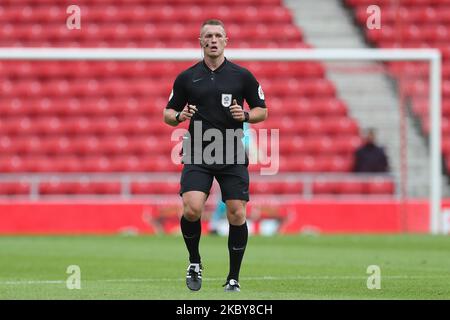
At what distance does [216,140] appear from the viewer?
902 cm

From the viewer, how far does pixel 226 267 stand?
12023 millimetres

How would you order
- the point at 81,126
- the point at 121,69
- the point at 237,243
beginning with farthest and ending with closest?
the point at 121,69
the point at 81,126
the point at 237,243

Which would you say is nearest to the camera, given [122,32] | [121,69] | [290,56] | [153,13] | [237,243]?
[237,243]

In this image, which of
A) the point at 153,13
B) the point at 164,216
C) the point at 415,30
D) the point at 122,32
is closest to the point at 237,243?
the point at 164,216

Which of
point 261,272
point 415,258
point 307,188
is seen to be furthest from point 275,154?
point 261,272

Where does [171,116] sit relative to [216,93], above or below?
below

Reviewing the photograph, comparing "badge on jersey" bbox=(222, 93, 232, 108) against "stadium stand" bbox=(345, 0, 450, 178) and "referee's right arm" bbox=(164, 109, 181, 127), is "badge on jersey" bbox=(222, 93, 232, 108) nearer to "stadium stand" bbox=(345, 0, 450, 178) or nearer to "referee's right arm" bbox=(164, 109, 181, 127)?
"referee's right arm" bbox=(164, 109, 181, 127)

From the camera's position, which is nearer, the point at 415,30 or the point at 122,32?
the point at 122,32

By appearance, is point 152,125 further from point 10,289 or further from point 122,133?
point 10,289

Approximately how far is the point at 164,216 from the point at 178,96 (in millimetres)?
11266

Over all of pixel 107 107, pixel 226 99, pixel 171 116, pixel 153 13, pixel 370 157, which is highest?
pixel 153 13

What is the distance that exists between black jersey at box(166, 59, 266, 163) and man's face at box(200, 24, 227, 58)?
0.18m

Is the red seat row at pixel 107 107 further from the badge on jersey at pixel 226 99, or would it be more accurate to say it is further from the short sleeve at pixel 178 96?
the badge on jersey at pixel 226 99

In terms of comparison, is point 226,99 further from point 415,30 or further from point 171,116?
point 415,30
